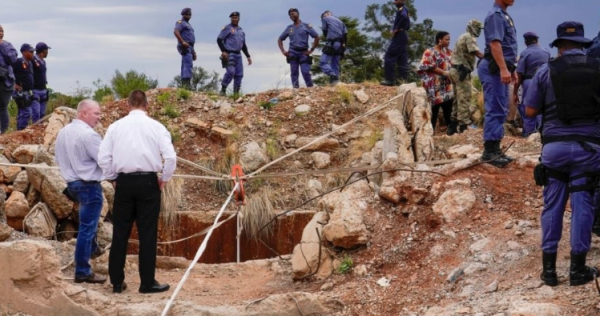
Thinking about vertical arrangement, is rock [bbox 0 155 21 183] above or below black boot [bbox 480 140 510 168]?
below

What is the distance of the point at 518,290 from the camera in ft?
20.7

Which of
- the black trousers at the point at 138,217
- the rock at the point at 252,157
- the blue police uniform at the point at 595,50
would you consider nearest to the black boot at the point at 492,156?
the blue police uniform at the point at 595,50

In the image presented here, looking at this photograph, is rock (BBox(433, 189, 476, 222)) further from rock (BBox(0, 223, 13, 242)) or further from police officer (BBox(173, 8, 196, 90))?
Result: police officer (BBox(173, 8, 196, 90))

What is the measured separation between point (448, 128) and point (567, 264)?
635 cm

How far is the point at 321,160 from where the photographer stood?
1361cm

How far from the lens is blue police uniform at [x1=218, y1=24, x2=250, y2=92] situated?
15.7 meters

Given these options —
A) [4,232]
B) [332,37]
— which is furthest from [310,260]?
[332,37]

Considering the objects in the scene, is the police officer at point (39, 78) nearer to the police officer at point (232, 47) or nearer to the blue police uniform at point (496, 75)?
the police officer at point (232, 47)

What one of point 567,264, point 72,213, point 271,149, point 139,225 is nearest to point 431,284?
point 567,264

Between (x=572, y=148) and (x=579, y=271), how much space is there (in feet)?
2.91

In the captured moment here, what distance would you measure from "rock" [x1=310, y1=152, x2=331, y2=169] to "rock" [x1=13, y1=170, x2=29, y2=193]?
463cm

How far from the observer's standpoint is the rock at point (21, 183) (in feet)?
36.3

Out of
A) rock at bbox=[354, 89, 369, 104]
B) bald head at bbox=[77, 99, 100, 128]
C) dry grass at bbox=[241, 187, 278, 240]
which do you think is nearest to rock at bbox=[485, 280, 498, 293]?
bald head at bbox=[77, 99, 100, 128]

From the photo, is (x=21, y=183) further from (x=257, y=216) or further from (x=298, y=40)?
(x=298, y=40)
